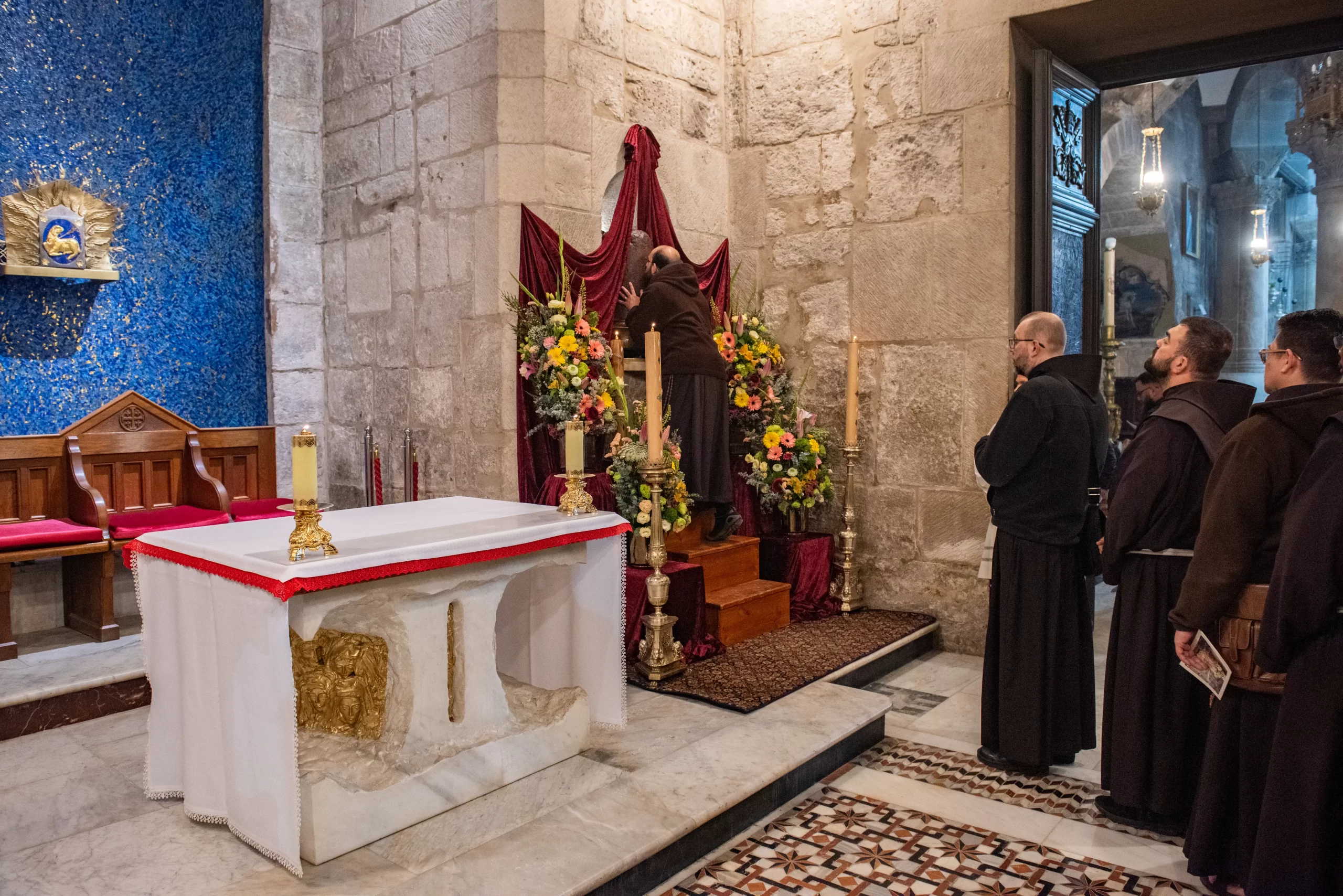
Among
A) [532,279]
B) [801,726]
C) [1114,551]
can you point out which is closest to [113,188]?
[532,279]

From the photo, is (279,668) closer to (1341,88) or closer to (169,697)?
(169,697)

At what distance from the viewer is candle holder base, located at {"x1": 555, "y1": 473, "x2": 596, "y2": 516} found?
3.51 m

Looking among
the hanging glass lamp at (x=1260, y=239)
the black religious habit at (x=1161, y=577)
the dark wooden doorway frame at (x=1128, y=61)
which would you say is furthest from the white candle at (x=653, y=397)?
the hanging glass lamp at (x=1260, y=239)

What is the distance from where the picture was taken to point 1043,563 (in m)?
3.57

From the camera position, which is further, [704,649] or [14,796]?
[704,649]

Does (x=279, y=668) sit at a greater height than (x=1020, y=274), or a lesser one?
lesser

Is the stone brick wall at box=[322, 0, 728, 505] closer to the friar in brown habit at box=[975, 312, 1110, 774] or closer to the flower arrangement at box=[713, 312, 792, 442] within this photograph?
the flower arrangement at box=[713, 312, 792, 442]

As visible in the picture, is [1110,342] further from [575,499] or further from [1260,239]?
[1260,239]

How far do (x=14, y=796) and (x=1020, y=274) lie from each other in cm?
499

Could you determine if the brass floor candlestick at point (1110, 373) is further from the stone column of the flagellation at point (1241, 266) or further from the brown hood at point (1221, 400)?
the stone column of the flagellation at point (1241, 266)

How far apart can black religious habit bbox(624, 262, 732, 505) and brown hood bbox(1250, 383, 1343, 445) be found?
2.88 meters

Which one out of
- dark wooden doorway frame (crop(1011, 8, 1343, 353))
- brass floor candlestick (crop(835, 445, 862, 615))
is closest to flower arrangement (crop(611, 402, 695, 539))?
brass floor candlestick (crop(835, 445, 862, 615))

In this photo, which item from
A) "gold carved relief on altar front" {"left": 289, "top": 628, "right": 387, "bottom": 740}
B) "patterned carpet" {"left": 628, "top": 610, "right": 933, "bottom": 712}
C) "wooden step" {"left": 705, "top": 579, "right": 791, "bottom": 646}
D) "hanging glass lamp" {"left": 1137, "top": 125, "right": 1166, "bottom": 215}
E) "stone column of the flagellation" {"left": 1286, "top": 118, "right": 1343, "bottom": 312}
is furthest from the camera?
"hanging glass lamp" {"left": 1137, "top": 125, "right": 1166, "bottom": 215}

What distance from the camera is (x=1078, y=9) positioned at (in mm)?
5016
